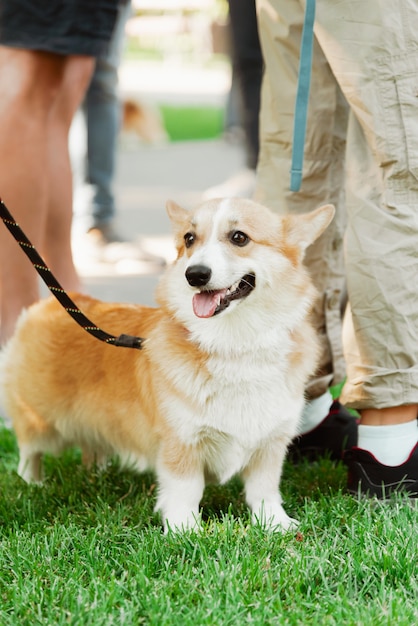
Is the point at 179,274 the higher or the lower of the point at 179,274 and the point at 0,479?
the higher

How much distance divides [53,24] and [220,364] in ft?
4.83

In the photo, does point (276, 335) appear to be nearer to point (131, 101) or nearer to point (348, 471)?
point (348, 471)

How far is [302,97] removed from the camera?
9.08ft

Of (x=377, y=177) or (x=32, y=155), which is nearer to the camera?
(x=377, y=177)

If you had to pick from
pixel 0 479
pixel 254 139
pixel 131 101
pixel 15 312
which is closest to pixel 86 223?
pixel 254 139

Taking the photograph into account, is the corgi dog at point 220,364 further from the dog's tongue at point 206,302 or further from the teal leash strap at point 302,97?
the teal leash strap at point 302,97

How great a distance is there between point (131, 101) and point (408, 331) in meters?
8.97

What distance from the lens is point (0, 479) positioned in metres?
3.15

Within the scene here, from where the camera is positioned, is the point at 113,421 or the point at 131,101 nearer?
the point at 113,421

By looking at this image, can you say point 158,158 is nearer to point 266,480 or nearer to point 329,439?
point 329,439

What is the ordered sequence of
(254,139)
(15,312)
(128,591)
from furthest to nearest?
(254,139) → (15,312) → (128,591)

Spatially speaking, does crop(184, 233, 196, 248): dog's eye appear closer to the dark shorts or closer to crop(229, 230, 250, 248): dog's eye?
crop(229, 230, 250, 248): dog's eye

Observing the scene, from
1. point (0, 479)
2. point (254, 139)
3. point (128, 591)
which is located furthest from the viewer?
point (254, 139)

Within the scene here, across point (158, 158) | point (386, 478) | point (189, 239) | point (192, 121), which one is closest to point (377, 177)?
point (189, 239)
